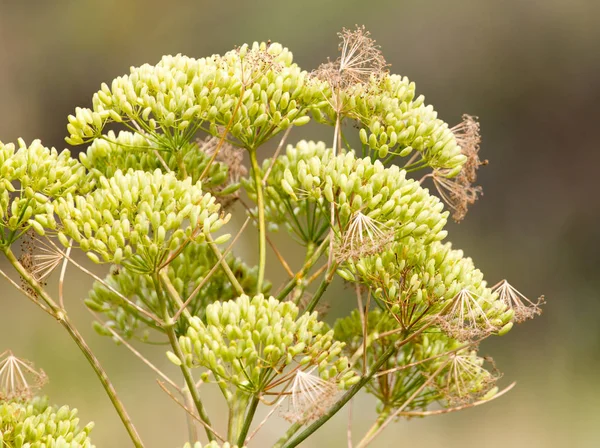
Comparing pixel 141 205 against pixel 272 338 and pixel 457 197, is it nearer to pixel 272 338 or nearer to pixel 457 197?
pixel 272 338

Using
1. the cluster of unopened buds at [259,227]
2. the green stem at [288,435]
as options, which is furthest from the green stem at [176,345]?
the green stem at [288,435]

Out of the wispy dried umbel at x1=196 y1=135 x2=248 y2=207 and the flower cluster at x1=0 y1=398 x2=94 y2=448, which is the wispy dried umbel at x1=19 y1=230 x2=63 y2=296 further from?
the wispy dried umbel at x1=196 y1=135 x2=248 y2=207

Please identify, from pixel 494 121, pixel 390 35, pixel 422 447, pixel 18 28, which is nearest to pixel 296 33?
pixel 390 35

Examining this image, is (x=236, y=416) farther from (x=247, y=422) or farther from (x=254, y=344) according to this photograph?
(x=254, y=344)

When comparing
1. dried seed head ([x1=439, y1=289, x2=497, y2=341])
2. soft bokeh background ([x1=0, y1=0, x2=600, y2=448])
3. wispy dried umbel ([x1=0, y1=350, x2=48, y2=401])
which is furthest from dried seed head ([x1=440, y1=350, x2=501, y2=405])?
soft bokeh background ([x1=0, y1=0, x2=600, y2=448])

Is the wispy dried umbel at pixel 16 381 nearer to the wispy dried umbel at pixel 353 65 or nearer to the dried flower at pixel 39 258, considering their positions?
the dried flower at pixel 39 258

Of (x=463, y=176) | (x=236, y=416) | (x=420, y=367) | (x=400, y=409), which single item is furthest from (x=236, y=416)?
(x=463, y=176)
